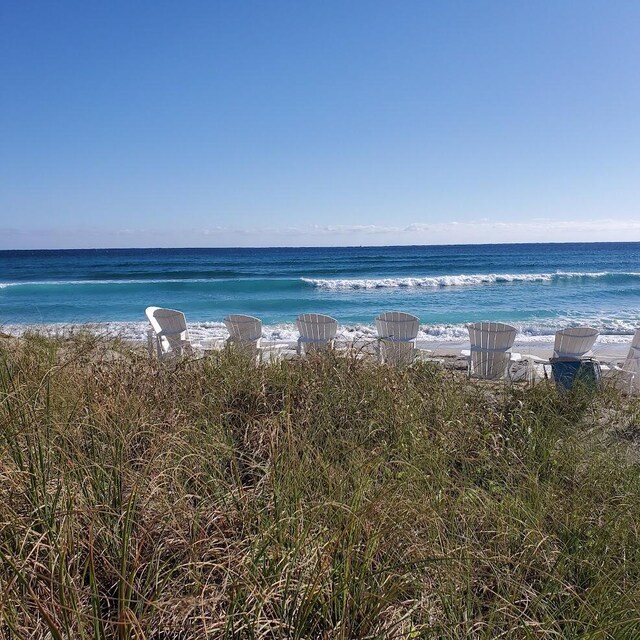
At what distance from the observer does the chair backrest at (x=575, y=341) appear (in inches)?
293

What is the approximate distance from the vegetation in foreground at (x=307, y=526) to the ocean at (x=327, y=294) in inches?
343

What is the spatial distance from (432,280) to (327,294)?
669 cm

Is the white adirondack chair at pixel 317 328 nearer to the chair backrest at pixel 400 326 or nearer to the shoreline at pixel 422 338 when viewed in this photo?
the chair backrest at pixel 400 326

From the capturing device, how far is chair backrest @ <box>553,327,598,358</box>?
745 cm

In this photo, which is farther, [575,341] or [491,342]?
[491,342]

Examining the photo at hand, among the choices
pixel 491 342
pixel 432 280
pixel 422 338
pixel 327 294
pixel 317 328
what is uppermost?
pixel 432 280

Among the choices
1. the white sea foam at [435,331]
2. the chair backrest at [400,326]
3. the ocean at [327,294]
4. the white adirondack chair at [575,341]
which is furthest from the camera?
the ocean at [327,294]

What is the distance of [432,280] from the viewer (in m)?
28.1

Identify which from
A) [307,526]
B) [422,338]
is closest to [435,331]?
[422,338]

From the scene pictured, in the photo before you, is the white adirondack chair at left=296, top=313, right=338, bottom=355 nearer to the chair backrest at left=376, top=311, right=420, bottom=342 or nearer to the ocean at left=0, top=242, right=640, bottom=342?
the chair backrest at left=376, top=311, right=420, bottom=342

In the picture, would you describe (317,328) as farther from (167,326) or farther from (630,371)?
(630,371)

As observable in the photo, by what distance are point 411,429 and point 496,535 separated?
40.0 inches

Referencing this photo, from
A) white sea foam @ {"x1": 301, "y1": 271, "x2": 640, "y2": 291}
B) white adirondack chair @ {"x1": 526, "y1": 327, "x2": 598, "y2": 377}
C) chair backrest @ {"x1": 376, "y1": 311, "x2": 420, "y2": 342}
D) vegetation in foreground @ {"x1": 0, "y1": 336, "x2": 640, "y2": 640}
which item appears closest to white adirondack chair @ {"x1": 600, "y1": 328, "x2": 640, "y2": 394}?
white adirondack chair @ {"x1": 526, "y1": 327, "x2": 598, "y2": 377}

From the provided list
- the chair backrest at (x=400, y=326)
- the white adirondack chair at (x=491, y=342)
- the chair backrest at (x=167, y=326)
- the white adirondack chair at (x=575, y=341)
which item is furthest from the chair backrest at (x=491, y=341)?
the chair backrest at (x=167, y=326)
